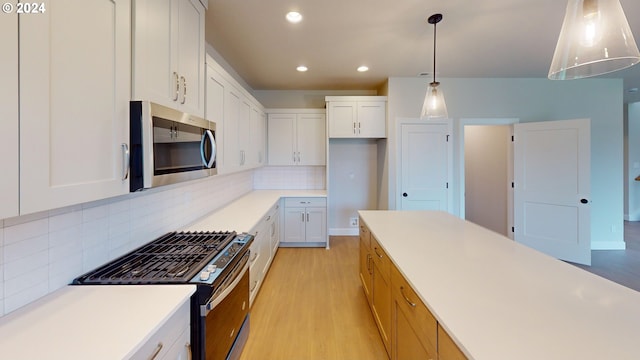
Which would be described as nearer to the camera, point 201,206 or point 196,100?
point 196,100

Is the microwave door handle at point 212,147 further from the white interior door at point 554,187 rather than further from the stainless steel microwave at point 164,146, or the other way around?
the white interior door at point 554,187

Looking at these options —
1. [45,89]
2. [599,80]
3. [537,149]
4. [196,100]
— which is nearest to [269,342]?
[196,100]

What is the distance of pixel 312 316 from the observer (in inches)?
98.0

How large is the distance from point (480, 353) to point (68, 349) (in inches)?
48.0

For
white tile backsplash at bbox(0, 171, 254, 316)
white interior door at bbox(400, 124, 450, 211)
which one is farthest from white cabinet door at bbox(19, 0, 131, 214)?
white interior door at bbox(400, 124, 450, 211)

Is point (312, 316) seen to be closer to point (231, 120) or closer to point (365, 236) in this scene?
point (365, 236)

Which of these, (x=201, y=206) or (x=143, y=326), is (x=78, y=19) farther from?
(x=201, y=206)

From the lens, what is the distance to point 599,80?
4.21 metres

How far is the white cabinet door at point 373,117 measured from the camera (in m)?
4.35

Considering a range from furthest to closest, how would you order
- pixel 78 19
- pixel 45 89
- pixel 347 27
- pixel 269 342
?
pixel 347 27 → pixel 269 342 → pixel 78 19 → pixel 45 89

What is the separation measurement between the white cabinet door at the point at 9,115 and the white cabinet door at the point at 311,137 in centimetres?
394

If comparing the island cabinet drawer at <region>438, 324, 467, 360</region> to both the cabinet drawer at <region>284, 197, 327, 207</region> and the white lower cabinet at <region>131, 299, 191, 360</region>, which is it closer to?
the white lower cabinet at <region>131, 299, 191, 360</region>

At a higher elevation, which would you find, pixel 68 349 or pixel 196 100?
pixel 196 100

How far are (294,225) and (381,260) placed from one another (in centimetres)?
252
